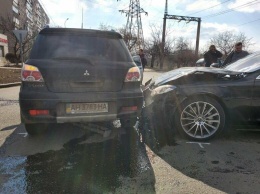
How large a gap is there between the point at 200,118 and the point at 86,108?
176 cm

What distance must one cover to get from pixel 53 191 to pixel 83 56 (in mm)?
1745

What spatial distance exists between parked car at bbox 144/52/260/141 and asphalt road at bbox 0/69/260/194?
0.97ft

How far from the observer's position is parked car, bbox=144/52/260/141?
13.5 feet

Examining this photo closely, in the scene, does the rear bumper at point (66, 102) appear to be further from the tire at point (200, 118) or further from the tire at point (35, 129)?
the tire at point (200, 118)

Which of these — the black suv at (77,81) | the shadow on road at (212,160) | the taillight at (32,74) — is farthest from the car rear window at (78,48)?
the shadow on road at (212,160)

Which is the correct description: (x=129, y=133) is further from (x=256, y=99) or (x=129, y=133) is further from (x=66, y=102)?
(x=256, y=99)

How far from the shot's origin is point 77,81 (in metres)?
3.53

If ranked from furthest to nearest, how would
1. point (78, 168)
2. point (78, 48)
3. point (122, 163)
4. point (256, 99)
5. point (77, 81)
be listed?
point (256, 99)
point (78, 48)
point (77, 81)
point (122, 163)
point (78, 168)

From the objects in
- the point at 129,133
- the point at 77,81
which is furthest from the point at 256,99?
the point at 77,81

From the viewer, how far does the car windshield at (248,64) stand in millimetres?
4375

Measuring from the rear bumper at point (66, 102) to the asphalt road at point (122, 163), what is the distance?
1.64 feet

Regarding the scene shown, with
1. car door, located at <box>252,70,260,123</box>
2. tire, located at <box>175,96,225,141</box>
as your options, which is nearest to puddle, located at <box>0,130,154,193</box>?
tire, located at <box>175,96,225,141</box>

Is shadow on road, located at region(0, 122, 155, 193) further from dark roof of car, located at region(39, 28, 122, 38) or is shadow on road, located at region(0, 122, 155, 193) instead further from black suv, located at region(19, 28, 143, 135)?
dark roof of car, located at region(39, 28, 122, 38)

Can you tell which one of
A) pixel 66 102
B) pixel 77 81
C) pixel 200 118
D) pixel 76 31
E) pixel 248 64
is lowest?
pixel 200 118
